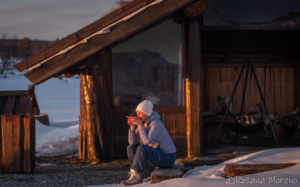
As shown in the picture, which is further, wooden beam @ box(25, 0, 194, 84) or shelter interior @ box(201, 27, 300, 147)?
shelter interior @ box(201, 27, 300, 147)

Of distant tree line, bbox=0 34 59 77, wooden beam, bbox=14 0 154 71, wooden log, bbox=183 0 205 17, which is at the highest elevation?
distant tree line, bbox=0 34 59 77

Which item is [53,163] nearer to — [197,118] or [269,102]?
[197,118]

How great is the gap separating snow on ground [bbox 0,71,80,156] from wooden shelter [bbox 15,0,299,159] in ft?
6.82

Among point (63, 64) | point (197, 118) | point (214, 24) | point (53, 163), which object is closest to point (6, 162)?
point (53, 163)

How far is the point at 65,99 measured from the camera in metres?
37.7

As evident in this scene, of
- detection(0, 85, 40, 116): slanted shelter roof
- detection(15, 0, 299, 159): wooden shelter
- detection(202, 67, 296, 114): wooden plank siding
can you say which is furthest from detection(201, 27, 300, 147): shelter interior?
detection(0, 85, 40, 116): slanted shelter roof

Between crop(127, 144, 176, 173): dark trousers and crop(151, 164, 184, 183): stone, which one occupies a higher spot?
crop(127, 144, 176, 173): dark trousers

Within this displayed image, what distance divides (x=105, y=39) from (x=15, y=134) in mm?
2329

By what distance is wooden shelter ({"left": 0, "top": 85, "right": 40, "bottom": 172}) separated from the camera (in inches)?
194

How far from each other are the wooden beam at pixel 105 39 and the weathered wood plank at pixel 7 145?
0.86 meters

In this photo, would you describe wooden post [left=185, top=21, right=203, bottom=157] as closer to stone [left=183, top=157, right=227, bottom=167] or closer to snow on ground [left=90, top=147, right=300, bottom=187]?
stone [left=183, top=157, right=227, bottom=167]

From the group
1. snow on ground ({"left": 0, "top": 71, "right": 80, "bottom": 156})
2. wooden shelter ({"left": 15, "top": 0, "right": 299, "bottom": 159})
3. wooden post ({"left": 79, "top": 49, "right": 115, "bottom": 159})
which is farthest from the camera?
snow on ground ({"left": 0, "top": 71, "right": 80, "bottom": 156})

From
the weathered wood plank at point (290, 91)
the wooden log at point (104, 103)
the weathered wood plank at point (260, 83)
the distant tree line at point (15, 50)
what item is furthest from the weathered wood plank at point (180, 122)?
the distant tree line at point (15, 50)

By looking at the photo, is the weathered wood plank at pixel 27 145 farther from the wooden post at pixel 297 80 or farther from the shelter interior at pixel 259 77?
the wooden post at pixel 297 80
